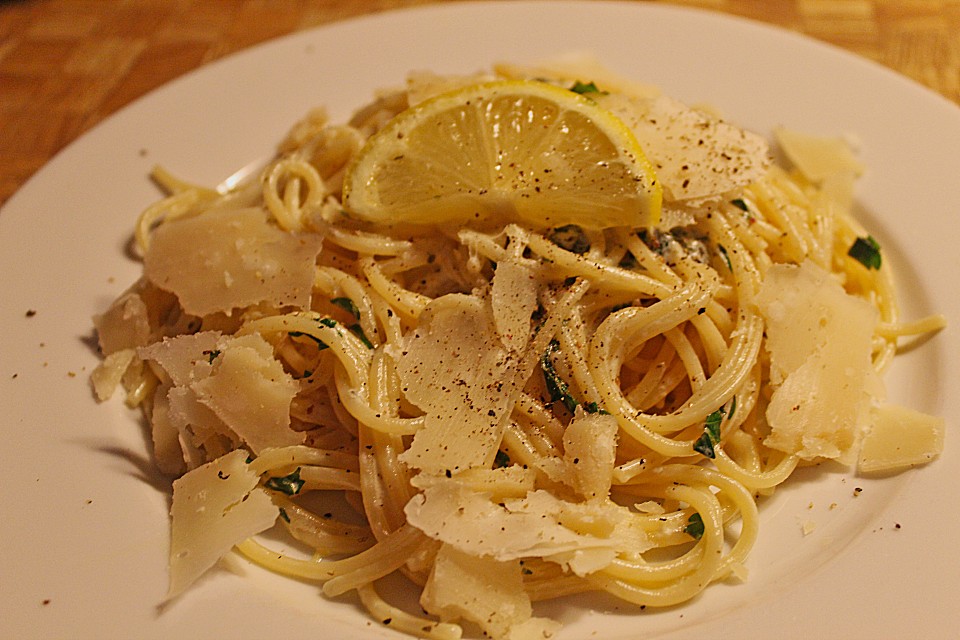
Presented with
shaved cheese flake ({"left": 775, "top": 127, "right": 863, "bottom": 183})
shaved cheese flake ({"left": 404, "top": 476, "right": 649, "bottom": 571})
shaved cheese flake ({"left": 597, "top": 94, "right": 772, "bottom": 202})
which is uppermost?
shaved cheese flake ({"left": 597, "top": 94, "right": 772, "bottom": 202})

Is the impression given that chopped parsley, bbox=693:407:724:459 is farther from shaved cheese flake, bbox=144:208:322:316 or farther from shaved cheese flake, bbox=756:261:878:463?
shaved cheese flake, bbox=144:208:322:316

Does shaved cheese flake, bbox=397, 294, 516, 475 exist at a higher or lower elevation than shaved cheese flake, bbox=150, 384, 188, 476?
higher

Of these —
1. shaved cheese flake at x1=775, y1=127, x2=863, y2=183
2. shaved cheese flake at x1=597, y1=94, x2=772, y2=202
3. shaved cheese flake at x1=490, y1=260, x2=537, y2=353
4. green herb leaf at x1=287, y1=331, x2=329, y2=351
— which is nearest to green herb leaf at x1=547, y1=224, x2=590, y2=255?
shaved cheese flake at x1=490, y1=260, x2=537, y2=353

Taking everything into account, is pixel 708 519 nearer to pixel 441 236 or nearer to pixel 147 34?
pixel 441 236

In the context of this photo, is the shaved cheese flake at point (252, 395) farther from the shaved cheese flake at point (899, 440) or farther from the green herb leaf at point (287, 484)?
the shaved cheese flake at point (899, 440)

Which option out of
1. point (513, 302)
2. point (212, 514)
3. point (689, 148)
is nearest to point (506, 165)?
point (513, 302)

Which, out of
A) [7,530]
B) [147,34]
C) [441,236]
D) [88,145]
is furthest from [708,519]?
[147,34]

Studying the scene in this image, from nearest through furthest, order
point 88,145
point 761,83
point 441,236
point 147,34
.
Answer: point 441,236 → point 88,145 → point 761,83 → point 147,34

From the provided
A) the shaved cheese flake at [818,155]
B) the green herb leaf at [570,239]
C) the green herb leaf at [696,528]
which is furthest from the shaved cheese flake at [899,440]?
the shaved cheese flake at [818,155]
